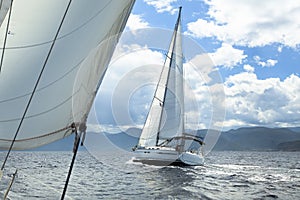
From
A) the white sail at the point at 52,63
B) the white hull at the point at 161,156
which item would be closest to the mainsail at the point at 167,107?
the white hull at the point at 161,156

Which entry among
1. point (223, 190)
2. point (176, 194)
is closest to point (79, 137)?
point (176, 194)

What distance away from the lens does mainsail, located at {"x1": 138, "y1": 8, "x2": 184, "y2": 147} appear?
138 ft

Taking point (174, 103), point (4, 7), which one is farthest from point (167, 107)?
point (4, 7)

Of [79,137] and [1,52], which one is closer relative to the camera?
[1,52]

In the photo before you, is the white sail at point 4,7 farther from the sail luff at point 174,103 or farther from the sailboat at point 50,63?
the sail luff at point 174,103

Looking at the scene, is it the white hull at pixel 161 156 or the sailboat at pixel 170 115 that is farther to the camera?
the sailboat at pixel 170 115

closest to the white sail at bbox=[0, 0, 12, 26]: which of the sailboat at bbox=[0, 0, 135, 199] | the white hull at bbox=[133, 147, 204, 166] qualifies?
the sailboat at bbox=[0, 0, 135, 199]

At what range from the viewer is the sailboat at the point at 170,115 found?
41344 millimetres

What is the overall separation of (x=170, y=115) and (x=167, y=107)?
1.02 meters

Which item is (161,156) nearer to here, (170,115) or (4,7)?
(170,115)

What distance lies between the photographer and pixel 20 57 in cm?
389

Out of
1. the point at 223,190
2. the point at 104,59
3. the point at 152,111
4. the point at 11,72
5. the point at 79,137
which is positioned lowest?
the point at 223,190

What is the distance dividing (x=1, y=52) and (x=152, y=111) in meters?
39.6

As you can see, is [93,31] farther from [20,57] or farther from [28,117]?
[28,117]
